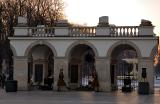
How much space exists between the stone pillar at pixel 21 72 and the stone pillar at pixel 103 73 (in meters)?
5.82

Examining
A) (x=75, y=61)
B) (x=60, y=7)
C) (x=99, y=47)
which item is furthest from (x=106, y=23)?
(x=60, y=7)

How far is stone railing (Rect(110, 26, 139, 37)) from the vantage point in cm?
4156

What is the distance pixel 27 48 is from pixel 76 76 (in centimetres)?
490

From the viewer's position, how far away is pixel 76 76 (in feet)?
148

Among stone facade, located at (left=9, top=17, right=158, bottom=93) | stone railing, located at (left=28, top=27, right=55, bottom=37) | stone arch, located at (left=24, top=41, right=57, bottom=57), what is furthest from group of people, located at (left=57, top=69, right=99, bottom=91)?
stone railing, located at (left=28, top=27, right=55, bottom=37)

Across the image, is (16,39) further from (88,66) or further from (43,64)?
(88,66)

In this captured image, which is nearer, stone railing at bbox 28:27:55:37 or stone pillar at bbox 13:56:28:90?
stone pillar at bbox 13:56:28:90

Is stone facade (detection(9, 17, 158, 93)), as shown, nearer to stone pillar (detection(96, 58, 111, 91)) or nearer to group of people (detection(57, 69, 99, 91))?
stone pillar (detection(96, 58, 111, 91))

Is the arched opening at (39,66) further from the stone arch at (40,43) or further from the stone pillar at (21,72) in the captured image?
the stone pillar at (21,72)

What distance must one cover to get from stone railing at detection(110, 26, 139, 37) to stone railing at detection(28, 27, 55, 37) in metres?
4.93

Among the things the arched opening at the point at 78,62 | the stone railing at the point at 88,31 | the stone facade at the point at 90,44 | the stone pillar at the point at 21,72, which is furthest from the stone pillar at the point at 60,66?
the stone pillar at the point at 21,72

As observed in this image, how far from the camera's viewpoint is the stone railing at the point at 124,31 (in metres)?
41.6

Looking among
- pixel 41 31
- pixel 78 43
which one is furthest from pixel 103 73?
pixel 41 31

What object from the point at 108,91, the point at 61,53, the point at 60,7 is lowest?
the point at 108,91
